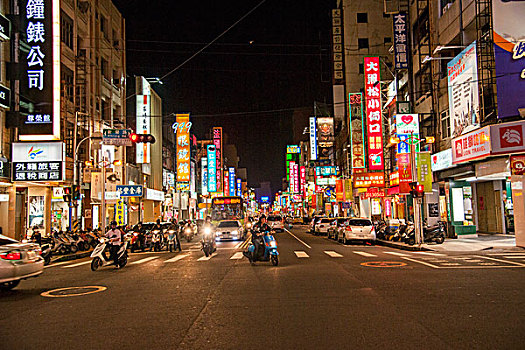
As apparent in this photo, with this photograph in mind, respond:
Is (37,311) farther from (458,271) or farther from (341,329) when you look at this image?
(458,271)

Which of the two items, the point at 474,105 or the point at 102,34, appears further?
the point at 102,34

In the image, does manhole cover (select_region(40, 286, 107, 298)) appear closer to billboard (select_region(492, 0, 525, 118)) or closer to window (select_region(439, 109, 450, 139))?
billboard (select_region(492, 0, 525, 118))

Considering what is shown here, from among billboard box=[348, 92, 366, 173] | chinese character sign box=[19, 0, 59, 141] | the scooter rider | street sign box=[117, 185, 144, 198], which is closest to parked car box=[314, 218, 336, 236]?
billboard box=[348, 92, 366, 173]

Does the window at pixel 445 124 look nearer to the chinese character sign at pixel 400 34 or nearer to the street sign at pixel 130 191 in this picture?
the chinese character sign at pixel 400 34

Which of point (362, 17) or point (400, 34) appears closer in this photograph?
point (400, 34)

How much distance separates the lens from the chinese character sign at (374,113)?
135ft

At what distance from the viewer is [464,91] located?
82.2 feet

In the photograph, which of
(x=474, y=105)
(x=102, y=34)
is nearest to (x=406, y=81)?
(x=474, y=105)

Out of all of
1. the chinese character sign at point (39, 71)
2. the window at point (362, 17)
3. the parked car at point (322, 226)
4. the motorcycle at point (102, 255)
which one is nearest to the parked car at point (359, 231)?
the parked car at point (322, 226)

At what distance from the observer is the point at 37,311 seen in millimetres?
9164

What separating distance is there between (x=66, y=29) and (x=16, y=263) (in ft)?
93.0

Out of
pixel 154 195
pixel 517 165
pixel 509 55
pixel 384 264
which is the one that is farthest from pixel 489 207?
pixel 154 195

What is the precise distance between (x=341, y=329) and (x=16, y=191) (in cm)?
2910

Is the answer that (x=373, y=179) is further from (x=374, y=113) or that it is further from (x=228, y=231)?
(x=228, y=231)
